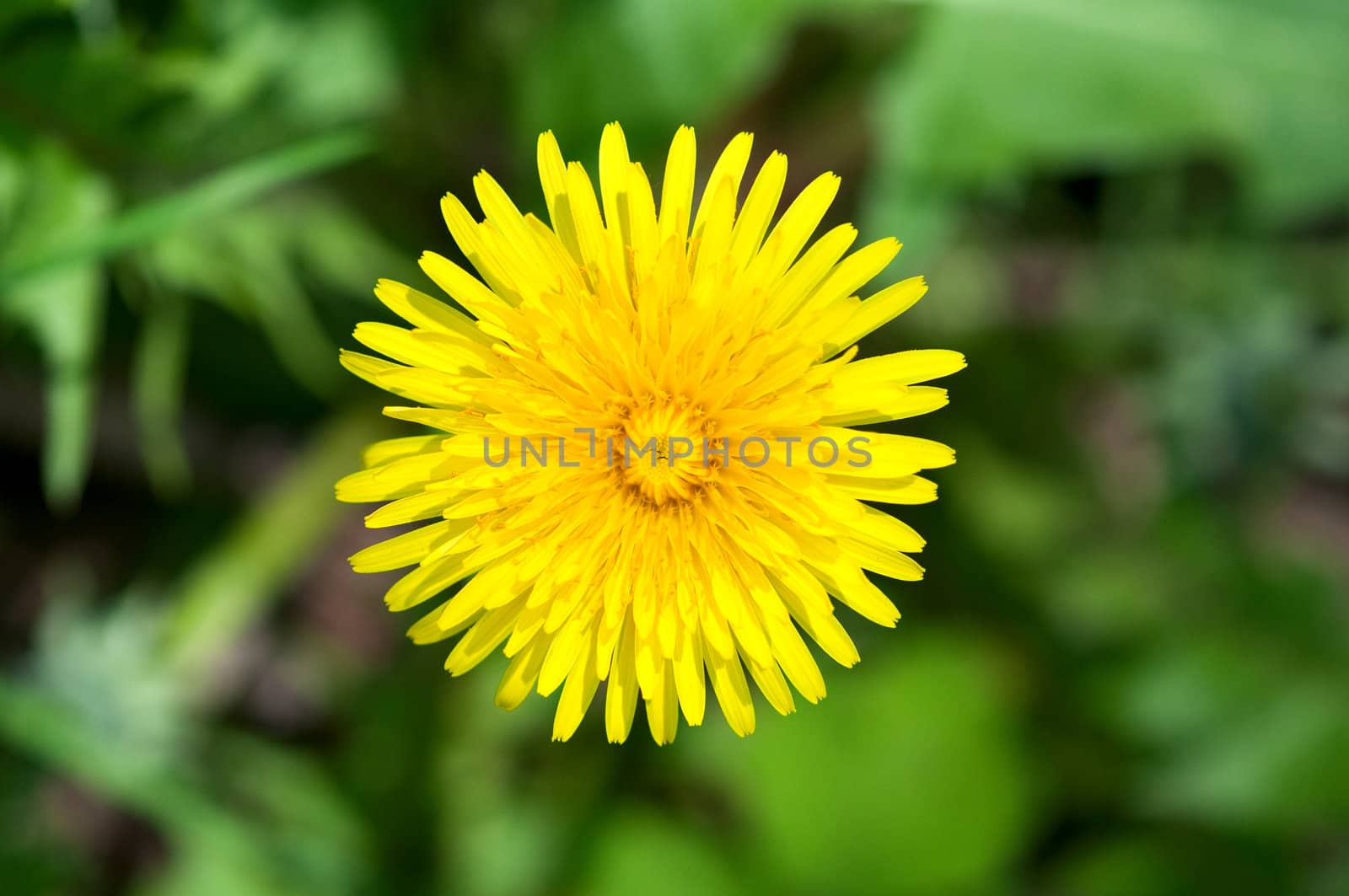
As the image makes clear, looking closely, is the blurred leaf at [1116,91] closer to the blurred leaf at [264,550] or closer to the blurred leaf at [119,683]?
the blurred leaf at [264,550]

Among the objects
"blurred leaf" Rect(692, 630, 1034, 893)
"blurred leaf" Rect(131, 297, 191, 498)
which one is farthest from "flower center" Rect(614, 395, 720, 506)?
"blurred leaf" Rect(131, 297, 191, 498)

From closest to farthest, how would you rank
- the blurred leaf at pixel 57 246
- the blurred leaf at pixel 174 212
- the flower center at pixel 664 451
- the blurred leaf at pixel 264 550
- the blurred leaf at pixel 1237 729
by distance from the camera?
the flower center at pixel 664 451, the blurred leaf at pixel 174 212, the blurred leaf at pixel 57 246, the blurred leaf at pixel 264 550, the blurred leaf at pixel 1237 729

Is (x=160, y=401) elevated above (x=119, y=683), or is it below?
above

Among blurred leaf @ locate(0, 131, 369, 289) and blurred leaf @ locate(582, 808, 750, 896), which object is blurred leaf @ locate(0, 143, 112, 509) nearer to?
blurred leaf @ locate(0, 131, 369, 289)

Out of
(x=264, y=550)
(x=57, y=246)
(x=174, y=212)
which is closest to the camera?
(x=174, y=212)

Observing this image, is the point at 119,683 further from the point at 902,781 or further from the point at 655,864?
the point at 902,781

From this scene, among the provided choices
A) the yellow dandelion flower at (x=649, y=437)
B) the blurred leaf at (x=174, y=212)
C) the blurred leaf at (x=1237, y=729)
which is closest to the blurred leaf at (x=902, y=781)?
the blurred leaf at (x=1237, y=729)

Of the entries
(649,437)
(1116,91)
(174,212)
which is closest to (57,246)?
(174,212)
